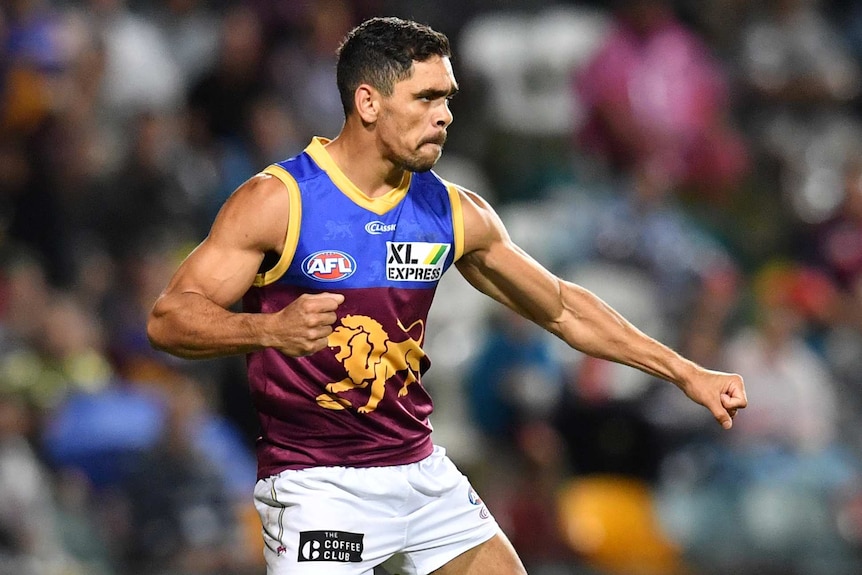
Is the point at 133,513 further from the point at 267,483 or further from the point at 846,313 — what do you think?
the point at 846,313

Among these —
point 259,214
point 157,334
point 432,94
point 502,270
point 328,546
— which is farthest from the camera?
point 502,270

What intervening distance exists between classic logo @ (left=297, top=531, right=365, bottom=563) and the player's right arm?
73 cm

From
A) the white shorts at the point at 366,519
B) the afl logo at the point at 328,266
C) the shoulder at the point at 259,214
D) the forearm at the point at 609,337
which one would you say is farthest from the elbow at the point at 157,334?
the forearm at the point at 609,337

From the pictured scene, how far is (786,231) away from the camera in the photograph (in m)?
11.2

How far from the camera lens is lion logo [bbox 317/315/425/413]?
4.67 m

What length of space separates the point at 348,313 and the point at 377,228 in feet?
Result: 1.00

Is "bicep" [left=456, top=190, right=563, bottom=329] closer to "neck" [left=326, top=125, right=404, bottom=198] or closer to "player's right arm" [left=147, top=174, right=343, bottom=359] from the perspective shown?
"neck" [left=326, top=125, right=404, bottom=198]

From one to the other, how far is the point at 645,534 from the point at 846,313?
2.64 meters

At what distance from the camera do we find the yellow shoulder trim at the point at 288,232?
456 cm

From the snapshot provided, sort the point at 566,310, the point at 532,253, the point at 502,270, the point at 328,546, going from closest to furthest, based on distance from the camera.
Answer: the point at 328,546, the point at 502,270, the point at 566,310, the point at 532,253

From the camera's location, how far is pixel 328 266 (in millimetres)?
4621

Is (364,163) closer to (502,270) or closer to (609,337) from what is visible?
(502,270)

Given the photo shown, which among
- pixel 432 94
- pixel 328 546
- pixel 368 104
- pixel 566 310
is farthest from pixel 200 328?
pixel 566 310

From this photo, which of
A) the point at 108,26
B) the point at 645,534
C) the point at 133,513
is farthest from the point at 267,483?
the point at 108,26
